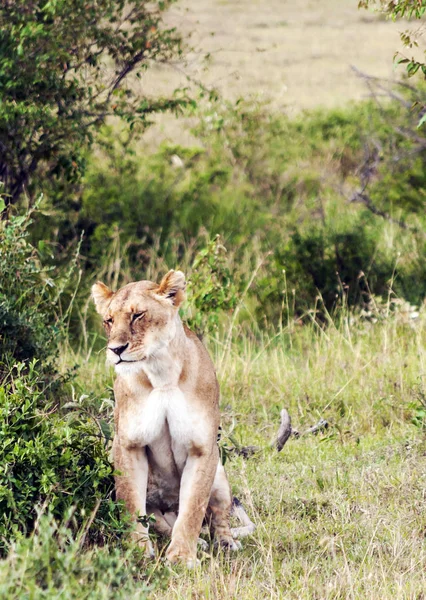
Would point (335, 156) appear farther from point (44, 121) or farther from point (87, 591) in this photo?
point (87, 591)

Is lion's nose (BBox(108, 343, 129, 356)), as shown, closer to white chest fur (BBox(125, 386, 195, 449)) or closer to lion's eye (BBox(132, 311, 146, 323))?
lion's eye (BBox(132, 311, 146, 323))

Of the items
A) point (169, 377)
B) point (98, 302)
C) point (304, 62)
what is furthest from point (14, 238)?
point (304, 62)

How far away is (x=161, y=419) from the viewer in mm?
4586

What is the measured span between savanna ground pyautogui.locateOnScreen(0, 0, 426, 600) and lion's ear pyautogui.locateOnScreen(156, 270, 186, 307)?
0.69 meters

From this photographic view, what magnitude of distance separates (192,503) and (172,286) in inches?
37.5

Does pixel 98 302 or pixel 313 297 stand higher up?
pixel 98 302

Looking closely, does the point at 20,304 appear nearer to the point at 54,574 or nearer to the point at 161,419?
the point at 161,419

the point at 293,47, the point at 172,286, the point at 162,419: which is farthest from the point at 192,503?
the point at 293,47

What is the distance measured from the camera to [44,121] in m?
8.73

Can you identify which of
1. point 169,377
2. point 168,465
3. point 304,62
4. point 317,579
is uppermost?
point 169,377

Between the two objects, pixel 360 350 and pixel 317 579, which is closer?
pixel 317 579

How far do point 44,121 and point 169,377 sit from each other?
4.66 meters

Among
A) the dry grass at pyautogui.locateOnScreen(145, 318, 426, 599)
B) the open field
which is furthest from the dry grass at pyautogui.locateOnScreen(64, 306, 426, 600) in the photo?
the open field

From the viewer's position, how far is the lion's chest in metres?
4.58
